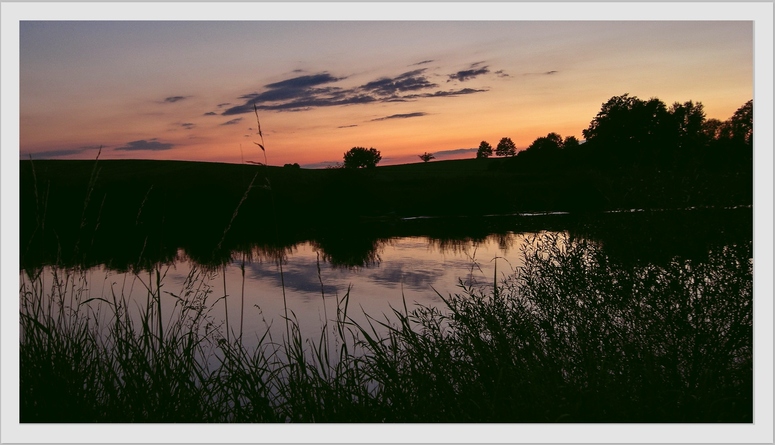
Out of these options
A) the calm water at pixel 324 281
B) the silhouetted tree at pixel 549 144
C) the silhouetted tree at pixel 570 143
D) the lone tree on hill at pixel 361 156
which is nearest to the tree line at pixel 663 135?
the calm water at pixel 324 281

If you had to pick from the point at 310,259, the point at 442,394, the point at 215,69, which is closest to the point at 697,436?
the point at 442,394

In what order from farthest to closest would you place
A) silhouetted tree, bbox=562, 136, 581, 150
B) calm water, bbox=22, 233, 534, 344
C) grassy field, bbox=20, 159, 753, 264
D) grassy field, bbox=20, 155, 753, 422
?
grassy field, bbox=20, 159, 753, 264 < silhouetted tree, bbox=562, 136, 581, 150 < calm water, bbox=22, 233, 534, 344 < grassy field, bbox=20, 155, 753, 422

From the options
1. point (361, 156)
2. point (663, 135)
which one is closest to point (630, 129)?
point (663, 135)

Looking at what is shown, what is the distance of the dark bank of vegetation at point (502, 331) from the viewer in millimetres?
3117

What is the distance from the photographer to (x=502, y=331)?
12.4 feet

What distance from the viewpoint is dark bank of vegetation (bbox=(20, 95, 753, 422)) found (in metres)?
3.12

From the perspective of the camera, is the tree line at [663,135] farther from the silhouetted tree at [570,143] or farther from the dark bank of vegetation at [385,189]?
the silhouetted tree at [570,143]

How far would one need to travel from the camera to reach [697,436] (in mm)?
2881

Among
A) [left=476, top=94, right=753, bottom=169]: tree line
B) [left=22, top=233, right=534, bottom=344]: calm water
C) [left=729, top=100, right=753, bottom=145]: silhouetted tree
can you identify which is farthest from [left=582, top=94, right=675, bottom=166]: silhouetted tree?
[left=729, top=100, right=753, bottom=145]: silhouetted tree

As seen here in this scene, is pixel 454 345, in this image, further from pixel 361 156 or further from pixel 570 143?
pixel 361 156

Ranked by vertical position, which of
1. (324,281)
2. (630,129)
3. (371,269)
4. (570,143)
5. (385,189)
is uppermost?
(570,143)

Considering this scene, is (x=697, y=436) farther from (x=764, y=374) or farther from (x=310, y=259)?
(x=310, y=259)

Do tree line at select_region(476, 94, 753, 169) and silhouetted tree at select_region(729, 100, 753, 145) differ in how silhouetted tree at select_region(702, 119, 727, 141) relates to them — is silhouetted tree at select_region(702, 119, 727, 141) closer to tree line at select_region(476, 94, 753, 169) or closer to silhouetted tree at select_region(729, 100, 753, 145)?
tree line at select_region(476, 94, 753, 169)

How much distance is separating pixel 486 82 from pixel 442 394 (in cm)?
520
